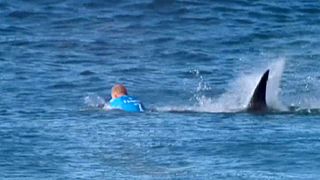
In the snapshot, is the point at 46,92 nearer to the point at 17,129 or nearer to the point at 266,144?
the point at 17,129

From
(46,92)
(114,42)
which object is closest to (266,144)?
(46,92)

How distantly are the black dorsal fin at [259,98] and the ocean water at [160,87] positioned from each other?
0.21 meters

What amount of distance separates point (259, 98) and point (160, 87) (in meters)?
4.44

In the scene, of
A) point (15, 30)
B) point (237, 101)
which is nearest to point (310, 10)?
point (15, 30)

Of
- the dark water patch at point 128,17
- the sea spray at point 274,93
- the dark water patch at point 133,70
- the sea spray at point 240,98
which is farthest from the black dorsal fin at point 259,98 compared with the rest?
the dark water patch at point 128,17

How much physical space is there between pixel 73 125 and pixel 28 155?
254cm

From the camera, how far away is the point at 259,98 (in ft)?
62.4

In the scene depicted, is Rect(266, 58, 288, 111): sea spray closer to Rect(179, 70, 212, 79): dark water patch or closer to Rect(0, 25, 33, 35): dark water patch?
Rect(179, 70, 212, 79): dark water patch

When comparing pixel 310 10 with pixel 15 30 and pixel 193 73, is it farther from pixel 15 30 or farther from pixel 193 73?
pixel 193 73

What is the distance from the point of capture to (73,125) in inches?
714

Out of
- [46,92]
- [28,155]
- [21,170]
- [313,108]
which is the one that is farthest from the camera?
[46,92]

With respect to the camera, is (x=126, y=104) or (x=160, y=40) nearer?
(x=126, y=104)

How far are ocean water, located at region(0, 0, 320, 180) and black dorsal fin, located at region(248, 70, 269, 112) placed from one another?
21 centimetres

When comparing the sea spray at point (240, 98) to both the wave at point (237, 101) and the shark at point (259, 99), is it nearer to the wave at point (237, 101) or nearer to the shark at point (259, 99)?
the wave at point (237, 101)
